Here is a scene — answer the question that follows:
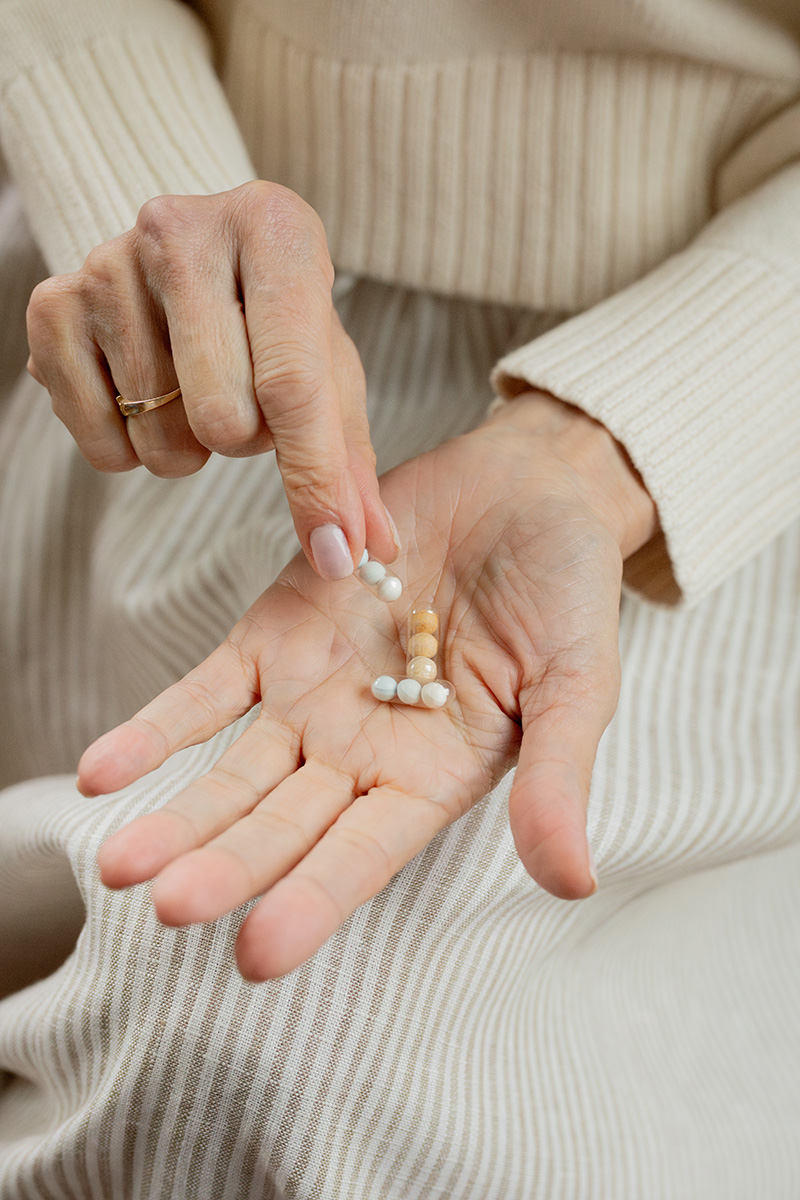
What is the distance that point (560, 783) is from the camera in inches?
19.3

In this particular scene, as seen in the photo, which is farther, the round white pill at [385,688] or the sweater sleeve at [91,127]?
the sweater sleeve at [91,127]

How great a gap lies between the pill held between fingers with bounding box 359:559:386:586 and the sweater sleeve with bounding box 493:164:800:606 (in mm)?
235

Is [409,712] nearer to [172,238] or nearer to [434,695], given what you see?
[434,695]

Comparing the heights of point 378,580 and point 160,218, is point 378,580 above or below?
below

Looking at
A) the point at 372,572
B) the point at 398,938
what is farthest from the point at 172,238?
the point at 398,938

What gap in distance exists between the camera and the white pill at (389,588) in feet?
2.23

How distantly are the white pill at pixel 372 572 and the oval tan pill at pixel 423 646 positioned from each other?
55mm

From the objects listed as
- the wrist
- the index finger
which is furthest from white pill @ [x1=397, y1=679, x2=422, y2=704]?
the wrist

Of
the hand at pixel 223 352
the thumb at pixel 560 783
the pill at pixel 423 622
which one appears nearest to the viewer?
the thumb at pixel 560 783

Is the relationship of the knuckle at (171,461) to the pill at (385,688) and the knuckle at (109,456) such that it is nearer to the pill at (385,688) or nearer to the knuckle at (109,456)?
the knuckle at (109,456)

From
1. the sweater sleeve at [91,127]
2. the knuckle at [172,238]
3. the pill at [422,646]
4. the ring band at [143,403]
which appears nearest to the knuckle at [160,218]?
the knuckle at [172,238]

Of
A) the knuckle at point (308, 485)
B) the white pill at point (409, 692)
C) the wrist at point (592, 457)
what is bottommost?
the white pill at point (409, 692)

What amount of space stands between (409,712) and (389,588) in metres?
0.11

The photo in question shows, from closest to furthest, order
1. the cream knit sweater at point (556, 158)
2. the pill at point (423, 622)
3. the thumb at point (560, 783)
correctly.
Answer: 1. the thumb at point (560, 783)
2. the pill at point (423, 622)
3. the cream knit sweater at point (556, 158)
